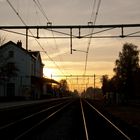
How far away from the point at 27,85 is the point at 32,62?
14273mm

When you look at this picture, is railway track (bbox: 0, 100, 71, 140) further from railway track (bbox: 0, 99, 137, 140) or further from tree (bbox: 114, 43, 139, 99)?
tree (bbox: 114, 43, 139, 99)

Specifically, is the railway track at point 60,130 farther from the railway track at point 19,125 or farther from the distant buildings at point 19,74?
the distant buildings at point 19,74

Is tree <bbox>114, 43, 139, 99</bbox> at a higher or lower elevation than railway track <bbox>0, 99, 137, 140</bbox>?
higher

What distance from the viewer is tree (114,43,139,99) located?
12025cm

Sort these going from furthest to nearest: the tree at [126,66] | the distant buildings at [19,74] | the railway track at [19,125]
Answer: the tree at [126,66] < the distant buildings at [19,74] < the railway track at [19,125]

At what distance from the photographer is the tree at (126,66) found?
120 meters

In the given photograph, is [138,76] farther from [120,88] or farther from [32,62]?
[32,62]

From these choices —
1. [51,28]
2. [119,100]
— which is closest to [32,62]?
[119,100]

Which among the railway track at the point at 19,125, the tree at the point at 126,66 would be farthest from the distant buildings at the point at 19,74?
the railway track at the point at 19,125

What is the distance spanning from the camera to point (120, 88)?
11950 centimetres

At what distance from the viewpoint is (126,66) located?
125812mm

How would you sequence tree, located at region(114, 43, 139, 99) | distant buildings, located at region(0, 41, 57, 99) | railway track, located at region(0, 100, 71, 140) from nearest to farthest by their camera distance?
railway track, located at region(0, 100, 71, 140) < distant buildings, located at region(0, 41, 57, 99) < tree, located at region(114, 43, 139, 99)

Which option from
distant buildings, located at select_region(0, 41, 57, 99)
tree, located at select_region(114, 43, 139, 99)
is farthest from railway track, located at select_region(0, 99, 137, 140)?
tree, located at select_region(114, 43, 139, 99)

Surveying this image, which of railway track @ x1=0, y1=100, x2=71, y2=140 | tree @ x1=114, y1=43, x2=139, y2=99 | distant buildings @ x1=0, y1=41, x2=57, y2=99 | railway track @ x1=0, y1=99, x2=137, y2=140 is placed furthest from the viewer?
tree @ x1=114, y1=43, x2=139, y2=99
